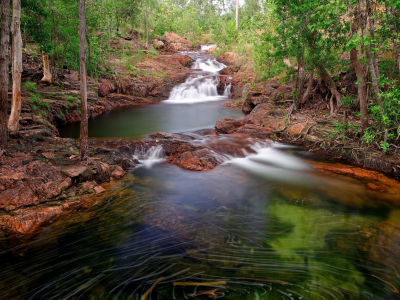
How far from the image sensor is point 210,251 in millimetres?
4613

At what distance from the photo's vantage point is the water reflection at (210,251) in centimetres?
375

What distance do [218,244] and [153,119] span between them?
12630mm

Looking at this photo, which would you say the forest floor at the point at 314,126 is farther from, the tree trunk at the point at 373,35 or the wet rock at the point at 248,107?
the tree trunk at the point at 373,35

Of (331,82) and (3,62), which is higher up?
(331,82)

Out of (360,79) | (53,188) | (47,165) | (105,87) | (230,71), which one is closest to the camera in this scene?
(53,188)

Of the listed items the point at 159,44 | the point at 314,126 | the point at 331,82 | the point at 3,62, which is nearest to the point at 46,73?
the point at 3,62

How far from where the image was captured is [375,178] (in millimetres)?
7711

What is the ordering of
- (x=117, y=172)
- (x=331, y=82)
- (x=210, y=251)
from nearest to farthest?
(x=210, y=251)
(x=117, y=172)
(x=331, y=82)

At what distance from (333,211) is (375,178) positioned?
9.28 ft

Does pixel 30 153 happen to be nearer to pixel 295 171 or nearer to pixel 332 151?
pixel 295 171

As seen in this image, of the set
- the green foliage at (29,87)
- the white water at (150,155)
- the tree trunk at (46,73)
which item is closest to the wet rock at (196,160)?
the white water at (150,155)

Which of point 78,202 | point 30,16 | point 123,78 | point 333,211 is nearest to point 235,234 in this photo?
point 333,211

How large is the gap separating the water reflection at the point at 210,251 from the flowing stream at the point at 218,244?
0.02 metres

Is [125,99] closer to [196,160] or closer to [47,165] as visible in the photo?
[196,160]
